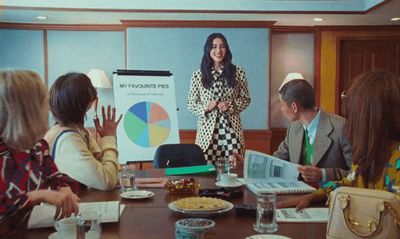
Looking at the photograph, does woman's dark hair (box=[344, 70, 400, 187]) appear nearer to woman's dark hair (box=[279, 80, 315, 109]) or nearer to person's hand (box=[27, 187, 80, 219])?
woman's dark hair (box=[279, 80, 315, 109])

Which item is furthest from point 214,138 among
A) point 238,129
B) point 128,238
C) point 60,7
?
point 60,7

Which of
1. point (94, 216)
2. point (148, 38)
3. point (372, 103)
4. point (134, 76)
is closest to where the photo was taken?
point (94, 216)

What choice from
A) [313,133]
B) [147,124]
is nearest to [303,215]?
[313,133]

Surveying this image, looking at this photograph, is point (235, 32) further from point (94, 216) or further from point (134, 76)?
point (94, 216)

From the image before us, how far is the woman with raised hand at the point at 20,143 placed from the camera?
1.39m

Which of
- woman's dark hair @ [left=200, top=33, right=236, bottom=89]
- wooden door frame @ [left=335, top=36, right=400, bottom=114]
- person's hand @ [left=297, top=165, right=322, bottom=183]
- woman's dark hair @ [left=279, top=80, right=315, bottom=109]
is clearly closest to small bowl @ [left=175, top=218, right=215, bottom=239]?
person's hand @ [left=297, top=165, right=322, bottom=183]

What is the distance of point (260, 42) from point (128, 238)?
442 cm

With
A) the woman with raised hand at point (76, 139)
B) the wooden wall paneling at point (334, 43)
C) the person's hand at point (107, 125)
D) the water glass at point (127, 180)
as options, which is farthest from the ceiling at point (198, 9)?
the water glass at point (127, 180)

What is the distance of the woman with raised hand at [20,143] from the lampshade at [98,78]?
3941mm

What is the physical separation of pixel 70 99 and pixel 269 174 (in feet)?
3.28

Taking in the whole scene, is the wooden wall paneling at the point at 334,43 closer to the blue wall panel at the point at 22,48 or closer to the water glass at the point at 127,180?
the blue wall panel at the point at 22,48

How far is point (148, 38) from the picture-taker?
543 centimetres

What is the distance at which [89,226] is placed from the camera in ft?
4.21

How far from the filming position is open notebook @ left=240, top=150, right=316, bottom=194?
6.72ft
